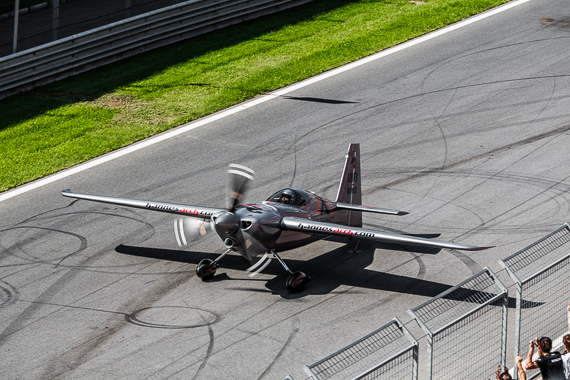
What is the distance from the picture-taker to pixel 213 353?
13469 millimetres

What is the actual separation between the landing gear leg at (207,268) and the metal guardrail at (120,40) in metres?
14.7

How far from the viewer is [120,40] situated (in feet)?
97.2

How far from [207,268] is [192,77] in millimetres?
14258

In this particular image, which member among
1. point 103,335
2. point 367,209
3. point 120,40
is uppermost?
point 120,40

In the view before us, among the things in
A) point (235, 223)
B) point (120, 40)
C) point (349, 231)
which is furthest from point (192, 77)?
point (349, 231)

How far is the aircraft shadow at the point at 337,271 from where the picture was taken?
15422mm

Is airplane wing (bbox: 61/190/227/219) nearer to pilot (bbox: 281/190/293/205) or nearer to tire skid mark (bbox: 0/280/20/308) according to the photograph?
pilot (bbox: 281/190/293/205)

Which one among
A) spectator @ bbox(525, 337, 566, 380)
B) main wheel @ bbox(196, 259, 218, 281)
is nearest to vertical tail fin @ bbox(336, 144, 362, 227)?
main wheel @ bbox(196, 259, 218, 281)

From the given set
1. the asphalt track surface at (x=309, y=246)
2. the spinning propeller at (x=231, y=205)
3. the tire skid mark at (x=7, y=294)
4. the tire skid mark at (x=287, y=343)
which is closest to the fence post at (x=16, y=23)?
the asphalt track surface at (x=309, y=246)

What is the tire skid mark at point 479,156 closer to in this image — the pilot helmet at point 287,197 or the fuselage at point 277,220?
the fuselage at point 277,220

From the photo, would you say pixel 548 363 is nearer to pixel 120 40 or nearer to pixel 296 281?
pixel 296 281

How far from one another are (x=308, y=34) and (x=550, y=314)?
20975 millimetres

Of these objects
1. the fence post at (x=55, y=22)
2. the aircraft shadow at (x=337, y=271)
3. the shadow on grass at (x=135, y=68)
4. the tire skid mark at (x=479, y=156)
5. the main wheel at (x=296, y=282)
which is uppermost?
the fence post at (x=55, y=22)

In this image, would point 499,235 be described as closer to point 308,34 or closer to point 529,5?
point 308,34
